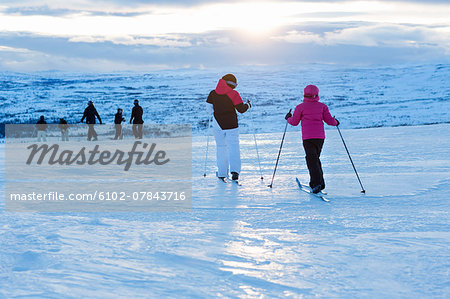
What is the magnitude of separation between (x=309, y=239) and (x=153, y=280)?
1.54m

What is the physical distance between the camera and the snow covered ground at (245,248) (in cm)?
314

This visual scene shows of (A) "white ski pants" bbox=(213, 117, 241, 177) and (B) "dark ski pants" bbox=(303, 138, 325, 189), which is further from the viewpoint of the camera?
(A) "white ski pants" bbox=(213, 117, 241, 177)

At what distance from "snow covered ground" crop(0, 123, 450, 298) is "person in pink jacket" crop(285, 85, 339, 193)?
0.32 m

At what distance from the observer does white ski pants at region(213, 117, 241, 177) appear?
7.63 metres

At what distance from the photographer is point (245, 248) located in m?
4.00

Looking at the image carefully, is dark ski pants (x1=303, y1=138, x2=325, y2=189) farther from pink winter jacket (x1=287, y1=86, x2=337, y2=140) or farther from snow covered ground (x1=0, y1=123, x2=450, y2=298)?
snow covered ground (x1=0, y1=123, x2=450, y2=298)

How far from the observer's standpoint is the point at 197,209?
5719mm

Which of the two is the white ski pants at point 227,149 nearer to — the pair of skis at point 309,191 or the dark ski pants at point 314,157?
the pair of skis at point 309,191

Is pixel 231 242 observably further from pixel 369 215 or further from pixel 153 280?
pixel 369 215

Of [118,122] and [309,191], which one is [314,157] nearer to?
[309,191]

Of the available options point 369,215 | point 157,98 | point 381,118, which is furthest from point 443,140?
point 157,98

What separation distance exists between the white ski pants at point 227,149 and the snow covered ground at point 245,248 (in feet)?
2.94

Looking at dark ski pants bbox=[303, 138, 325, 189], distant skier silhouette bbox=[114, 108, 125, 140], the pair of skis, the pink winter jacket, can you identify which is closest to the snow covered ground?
the pair of skis

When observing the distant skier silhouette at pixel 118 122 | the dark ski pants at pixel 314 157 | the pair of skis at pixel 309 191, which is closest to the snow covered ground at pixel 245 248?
the pair of skis at pixel 309 191
